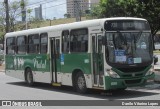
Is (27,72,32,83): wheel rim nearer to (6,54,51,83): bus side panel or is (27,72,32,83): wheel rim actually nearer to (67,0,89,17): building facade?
(6,54,51,83): bus side panel

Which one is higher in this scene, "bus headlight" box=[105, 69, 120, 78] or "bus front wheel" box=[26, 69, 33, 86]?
"bus headlight" box=[105, 69, 120, 78]

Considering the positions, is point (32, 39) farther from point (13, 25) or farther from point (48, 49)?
point (13, 25)

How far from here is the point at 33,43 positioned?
21609 mm

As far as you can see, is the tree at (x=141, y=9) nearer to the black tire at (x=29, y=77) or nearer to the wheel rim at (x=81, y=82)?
the black tire at (x=29, y=77)

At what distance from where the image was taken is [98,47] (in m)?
16.2

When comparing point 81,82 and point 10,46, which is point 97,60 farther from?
point 10,46

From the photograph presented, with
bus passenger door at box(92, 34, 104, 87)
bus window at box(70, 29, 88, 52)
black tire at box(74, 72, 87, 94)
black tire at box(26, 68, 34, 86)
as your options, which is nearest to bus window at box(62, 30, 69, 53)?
bus window at box(70, 29, 88, 52)

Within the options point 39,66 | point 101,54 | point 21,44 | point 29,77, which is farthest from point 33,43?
point 101,54

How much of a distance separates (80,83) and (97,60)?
161cm

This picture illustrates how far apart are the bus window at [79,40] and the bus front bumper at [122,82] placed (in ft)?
6.41

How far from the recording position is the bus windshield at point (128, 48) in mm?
15703

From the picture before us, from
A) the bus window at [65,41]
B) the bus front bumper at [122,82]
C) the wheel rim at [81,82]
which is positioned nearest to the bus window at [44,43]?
the bus window at [65,41]

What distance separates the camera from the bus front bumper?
15.5 meters

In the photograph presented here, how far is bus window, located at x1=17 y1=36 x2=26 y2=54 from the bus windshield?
7926 millimetres
